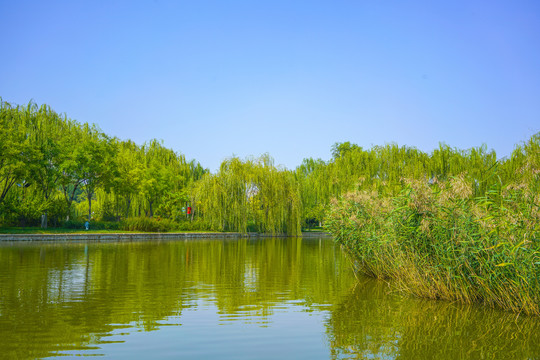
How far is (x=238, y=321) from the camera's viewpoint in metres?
8.05

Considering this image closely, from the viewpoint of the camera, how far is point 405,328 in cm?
758

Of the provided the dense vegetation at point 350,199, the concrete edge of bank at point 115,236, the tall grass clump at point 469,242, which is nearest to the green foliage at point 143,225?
the dense vegetation at point 350,199

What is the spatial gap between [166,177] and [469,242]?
37.2 m

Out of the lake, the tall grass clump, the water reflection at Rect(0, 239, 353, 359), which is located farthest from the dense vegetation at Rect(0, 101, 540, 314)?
the water reflection at Rect(0, 239, 353, 359)

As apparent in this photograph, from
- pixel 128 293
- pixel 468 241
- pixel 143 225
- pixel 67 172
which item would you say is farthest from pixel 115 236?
pixel 468 241

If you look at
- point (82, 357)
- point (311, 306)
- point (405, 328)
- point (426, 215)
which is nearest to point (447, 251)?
point (426, 215)

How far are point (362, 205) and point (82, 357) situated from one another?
9183 millimetres

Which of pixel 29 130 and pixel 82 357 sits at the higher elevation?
pixel 29 130

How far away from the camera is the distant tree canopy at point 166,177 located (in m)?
31.8

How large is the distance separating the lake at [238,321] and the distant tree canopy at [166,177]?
1974 centimetres

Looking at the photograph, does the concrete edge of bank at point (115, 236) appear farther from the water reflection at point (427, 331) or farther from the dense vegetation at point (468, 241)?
the water reflection at point (427, 331)

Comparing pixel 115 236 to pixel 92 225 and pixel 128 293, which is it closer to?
pixel 92 225

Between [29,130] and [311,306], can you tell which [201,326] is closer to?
[311,306]

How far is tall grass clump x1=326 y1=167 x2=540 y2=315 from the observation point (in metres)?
7.67
